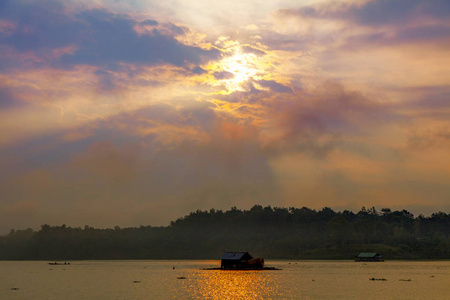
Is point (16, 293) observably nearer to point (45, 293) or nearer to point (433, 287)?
point (45, 293)

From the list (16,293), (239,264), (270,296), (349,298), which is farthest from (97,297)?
(239,264)

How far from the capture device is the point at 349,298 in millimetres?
104125

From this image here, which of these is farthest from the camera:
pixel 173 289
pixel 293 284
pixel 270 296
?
pixel 293 284

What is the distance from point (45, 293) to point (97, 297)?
18610 mm

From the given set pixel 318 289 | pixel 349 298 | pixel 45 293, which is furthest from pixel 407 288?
pixel 45 293

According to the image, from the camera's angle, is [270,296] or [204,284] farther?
[204,284]

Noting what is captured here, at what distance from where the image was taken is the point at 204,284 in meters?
143

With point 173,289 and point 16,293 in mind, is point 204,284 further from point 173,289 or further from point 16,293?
point 16,293

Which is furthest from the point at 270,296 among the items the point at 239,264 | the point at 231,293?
the point at 239,264

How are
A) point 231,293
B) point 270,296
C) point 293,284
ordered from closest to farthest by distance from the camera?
1. point 270,296
2. point 231,293
3. point 293,284

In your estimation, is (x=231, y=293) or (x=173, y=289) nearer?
(x=231, y=293)

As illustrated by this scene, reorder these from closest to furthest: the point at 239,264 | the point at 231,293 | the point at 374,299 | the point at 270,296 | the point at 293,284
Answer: the point at 374,299 → the point at 270,296 → the point at 231,293 → the point at 293,284 → the point at 239,264

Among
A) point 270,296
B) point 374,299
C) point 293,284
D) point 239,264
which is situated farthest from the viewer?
point 239,264

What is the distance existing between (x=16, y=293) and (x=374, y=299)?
247ft
